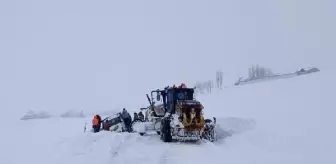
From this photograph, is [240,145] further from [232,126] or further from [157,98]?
[232,126]

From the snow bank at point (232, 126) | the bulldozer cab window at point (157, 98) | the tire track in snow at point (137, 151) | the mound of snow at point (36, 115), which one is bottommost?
the mound of snow at point (36, 115)

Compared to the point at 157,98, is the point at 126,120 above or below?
below

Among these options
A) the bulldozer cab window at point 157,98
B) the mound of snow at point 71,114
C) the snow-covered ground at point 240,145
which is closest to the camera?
the snow-covered ground at point 240,145

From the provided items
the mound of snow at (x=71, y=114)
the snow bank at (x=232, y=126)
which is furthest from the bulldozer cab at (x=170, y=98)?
the mound of snow at (x=71, y=114)

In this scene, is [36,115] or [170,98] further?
[36,115]

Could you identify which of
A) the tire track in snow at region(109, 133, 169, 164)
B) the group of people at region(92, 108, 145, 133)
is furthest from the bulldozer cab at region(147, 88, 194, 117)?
the tire track in snow at region(109, 133, 169, 164)

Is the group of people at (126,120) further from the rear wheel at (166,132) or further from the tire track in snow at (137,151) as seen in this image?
the rear wheel at (166,132)

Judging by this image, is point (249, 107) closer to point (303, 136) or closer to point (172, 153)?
point (303, 136)

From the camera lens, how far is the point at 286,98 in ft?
105

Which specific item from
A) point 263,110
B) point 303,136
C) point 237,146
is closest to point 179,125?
point 237,146

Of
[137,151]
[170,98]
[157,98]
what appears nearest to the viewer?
[137,151]

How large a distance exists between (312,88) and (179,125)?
17460 mm

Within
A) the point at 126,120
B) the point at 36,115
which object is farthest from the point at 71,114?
the point at 126,120

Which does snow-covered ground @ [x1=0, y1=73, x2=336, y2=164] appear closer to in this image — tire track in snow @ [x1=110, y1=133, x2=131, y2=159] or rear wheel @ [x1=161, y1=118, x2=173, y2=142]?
tire track in snow @ [x1=110, y1=133, x2=131, y2=159]
